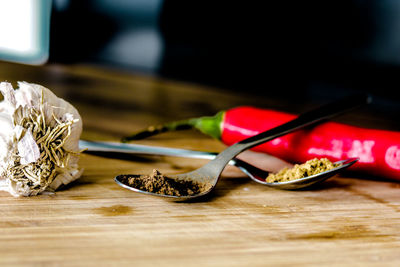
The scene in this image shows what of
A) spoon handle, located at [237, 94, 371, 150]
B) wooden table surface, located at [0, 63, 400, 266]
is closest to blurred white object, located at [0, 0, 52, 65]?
wooden table surface, located at [0, 63, 400, 266]

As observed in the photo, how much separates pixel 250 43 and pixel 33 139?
102 centimetres

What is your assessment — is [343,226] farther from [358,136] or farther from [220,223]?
[358,136]

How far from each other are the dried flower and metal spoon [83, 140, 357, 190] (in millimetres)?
123

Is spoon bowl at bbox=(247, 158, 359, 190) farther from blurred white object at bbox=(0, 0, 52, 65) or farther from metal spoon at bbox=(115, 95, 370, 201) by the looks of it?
blurred white object at bbox=(0, 0, 52, 65)

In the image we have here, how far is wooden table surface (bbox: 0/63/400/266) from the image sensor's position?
39 cm

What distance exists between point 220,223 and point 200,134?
1.49 feet

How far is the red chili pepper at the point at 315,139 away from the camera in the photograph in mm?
673

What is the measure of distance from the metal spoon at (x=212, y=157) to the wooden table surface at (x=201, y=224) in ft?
0.04

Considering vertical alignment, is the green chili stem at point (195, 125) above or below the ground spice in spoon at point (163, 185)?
above

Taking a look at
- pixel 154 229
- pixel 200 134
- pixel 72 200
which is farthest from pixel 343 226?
pixel 200 134

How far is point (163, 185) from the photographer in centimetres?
53

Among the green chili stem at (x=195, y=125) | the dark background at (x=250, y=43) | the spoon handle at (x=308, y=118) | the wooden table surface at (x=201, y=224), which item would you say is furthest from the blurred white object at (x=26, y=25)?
the spoon handle at (x=308, y=118)

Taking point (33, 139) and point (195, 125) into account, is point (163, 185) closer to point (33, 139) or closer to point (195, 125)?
point (33, 139)

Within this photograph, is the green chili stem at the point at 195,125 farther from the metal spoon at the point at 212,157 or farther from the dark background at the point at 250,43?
the dark background at the point at 250,43
